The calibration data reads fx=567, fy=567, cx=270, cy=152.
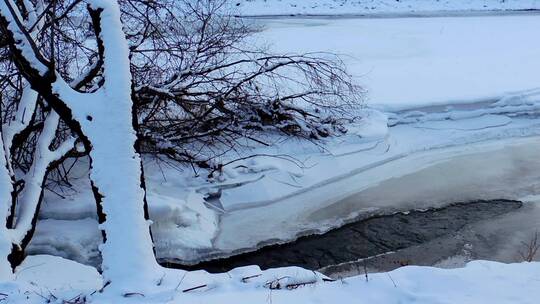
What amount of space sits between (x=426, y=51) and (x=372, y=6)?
7.57 metres

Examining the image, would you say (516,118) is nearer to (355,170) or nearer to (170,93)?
(355,170)

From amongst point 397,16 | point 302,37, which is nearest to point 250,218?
point 302,37

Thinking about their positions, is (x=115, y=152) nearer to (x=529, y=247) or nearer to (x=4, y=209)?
(x=4, y=209)

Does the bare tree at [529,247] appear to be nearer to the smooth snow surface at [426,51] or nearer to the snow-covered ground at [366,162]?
the snow-covered ground at [366,162]

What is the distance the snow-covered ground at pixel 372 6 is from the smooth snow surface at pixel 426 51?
71.8 inches

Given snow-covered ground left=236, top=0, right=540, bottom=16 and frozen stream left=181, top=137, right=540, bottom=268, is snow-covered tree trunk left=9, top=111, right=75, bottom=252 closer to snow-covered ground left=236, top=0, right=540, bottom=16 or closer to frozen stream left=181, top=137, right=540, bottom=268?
frozen stream left=181, top=137, right=540, bottom=268

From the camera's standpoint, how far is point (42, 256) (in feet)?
19.5

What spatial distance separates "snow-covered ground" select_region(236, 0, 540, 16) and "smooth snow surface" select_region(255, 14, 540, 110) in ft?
5.99

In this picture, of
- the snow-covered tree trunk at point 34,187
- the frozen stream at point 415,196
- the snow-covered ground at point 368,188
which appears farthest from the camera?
the frozen stream at point 415,196

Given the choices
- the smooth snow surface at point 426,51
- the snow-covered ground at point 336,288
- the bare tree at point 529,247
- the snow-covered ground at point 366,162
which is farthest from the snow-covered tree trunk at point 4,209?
the smooth snow surface at point 426,51

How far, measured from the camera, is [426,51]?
1422 centimetres

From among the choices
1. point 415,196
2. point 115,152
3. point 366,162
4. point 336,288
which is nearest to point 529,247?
point 415,196

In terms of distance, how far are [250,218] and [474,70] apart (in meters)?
7.48

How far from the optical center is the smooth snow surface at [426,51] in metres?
11.3
